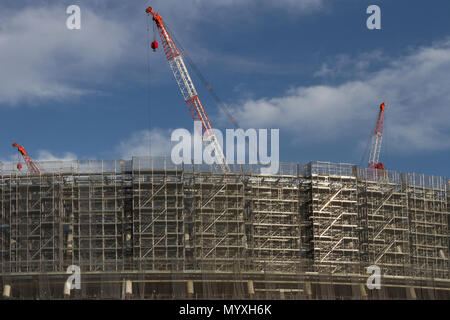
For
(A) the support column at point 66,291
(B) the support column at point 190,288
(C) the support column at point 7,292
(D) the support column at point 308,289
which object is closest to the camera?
(A) the support column at point 66,291

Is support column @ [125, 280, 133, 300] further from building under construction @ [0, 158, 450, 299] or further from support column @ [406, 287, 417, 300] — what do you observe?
support column @ [406, 287, 417, 300]

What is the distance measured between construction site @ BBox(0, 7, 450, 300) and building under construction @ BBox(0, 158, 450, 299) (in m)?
0.15

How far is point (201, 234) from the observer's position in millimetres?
107625

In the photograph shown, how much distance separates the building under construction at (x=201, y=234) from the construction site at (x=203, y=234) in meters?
0.15

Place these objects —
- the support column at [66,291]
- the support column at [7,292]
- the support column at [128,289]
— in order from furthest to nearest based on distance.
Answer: the support column at [7,292]
the support column at [128,289]
the support column at [66,291]

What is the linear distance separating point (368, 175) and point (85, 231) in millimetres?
44197

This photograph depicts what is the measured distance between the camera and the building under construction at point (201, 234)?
103688 millimetres

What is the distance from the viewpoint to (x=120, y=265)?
341 ft

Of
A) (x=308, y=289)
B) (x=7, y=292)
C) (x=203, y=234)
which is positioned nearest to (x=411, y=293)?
(x=308, y=289)

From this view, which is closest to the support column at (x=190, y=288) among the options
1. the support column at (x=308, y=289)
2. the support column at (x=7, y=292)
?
the support column at (x=308, y=289)

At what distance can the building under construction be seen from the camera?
340 ft

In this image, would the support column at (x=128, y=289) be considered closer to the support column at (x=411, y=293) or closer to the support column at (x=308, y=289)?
the support column at (x=308, y=289)

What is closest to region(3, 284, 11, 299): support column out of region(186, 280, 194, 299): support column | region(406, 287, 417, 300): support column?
region(186, 280, 194, 299): support column
